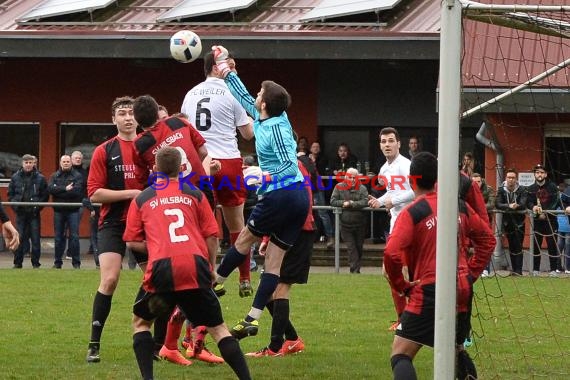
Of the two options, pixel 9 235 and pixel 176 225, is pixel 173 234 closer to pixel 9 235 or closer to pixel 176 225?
pixel 176 225

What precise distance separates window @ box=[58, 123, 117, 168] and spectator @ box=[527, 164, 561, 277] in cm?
976

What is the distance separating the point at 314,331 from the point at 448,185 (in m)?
4.70

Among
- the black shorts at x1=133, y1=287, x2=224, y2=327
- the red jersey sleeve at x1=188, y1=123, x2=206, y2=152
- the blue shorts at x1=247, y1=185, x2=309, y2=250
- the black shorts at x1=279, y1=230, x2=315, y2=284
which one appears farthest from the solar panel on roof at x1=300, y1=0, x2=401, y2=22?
the black shorts at x1=133, y1=287, x2=224, y2=327

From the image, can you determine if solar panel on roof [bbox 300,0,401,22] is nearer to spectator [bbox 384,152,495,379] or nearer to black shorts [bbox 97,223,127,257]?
black shorts [bbox 97,223,127,257]

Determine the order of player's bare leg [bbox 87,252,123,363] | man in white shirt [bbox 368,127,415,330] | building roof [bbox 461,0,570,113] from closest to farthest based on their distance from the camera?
player's bare leg [bbox 87,252,123,363], man in white shirt [bbox 368,127,415,330], building roof [bbox 461,0,570,113]

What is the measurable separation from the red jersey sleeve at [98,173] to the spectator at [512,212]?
814 cm

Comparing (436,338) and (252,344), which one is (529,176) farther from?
(436,338)

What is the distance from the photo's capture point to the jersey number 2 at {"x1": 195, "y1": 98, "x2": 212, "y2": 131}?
10.2 meters

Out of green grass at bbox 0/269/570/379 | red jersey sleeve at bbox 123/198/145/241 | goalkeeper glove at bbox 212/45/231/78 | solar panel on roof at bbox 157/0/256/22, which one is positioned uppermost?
solar panel on roof at bbox 157/0/256/22

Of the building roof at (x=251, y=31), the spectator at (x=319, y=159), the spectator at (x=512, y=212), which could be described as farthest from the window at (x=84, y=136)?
the spectator at (x=512, y=212)

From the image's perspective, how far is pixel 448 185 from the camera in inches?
280

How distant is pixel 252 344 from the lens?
1067 centimetres

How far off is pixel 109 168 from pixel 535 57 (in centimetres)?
1053

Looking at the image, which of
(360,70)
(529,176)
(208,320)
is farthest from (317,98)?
(208,320)
